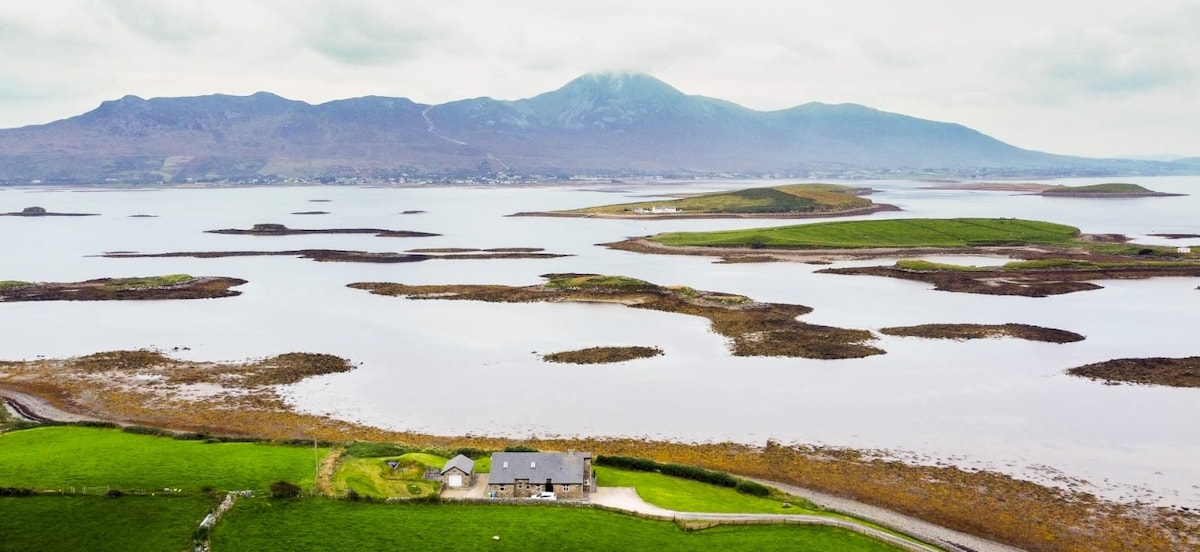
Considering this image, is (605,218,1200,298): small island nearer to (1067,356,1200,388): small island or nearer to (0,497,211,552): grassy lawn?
(1067,356,1200,388): small island

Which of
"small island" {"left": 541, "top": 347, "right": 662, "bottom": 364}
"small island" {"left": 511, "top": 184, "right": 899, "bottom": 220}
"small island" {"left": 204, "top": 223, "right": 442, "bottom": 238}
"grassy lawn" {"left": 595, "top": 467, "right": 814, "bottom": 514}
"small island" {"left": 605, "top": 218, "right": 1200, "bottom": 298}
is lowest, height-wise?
"grassy lawn" {"left": 595, "top": 467, "right": 814, "bottom": 514}

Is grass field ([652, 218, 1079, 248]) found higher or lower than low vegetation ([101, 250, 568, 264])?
higher

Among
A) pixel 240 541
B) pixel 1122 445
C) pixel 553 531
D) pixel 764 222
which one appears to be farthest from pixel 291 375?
pixel 764 222

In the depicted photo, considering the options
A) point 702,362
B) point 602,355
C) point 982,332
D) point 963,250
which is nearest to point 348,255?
point 602,355

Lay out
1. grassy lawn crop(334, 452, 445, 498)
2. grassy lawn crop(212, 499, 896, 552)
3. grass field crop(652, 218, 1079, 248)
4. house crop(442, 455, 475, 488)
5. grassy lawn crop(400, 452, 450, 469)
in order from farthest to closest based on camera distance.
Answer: grass field crop(652, 218, 1079, 248)
grassy lawn crop(400, 452, 450, 469)
house crop(442, 455, 475, 488)
grassy lawn crop(334, 452, 445, 498)
grassy lawn crop(212, 499, 896, 552)

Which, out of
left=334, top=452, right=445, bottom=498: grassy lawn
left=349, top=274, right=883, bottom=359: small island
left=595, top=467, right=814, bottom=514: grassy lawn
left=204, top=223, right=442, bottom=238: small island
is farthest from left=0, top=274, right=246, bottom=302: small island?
left=595, top=467, right=814, bottom=514: grassy lawn

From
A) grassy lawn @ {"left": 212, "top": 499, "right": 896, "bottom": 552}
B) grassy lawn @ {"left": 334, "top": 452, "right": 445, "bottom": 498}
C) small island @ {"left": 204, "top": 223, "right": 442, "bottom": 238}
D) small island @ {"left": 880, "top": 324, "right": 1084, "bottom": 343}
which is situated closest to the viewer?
grassy lawn @ {"left": 212, "top": 499, "right": 896, "bottom": 552}

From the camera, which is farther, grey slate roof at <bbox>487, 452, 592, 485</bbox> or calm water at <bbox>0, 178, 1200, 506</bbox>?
calm water at <bbox>0, 178, 1200, 506</bbox>

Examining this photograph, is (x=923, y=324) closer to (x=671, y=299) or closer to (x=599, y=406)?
(x=671, y=299)
